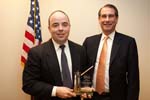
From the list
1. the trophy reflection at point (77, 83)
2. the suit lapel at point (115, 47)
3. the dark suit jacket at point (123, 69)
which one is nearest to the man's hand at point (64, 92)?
the trophy reflection at point (77, 83)

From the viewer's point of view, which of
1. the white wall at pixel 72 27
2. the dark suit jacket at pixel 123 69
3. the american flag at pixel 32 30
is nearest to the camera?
the dark suit jacket at pixel 123 69

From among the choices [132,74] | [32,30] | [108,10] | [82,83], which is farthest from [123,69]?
[32,30]

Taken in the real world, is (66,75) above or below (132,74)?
above

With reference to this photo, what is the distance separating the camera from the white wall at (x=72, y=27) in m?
3.57

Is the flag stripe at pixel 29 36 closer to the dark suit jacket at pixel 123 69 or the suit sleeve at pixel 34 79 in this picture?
the dark suit jacket at pixel 123 69

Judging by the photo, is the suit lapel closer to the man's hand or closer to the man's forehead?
the man's forehead

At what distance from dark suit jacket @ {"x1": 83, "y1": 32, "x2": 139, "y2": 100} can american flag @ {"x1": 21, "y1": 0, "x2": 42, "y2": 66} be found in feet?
2.34

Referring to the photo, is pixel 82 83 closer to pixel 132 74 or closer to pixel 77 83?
pixel 77 83

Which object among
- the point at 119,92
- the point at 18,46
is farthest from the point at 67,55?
the point at 18,46

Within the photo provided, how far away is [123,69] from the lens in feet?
9.96

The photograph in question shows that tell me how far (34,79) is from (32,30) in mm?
1067

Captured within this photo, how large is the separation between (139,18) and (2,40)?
192cm

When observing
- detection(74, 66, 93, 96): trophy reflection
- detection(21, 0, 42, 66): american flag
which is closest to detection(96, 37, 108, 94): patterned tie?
detection(74, 66, 93, 96): trophy reflection

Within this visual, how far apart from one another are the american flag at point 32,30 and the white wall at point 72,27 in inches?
8.7
